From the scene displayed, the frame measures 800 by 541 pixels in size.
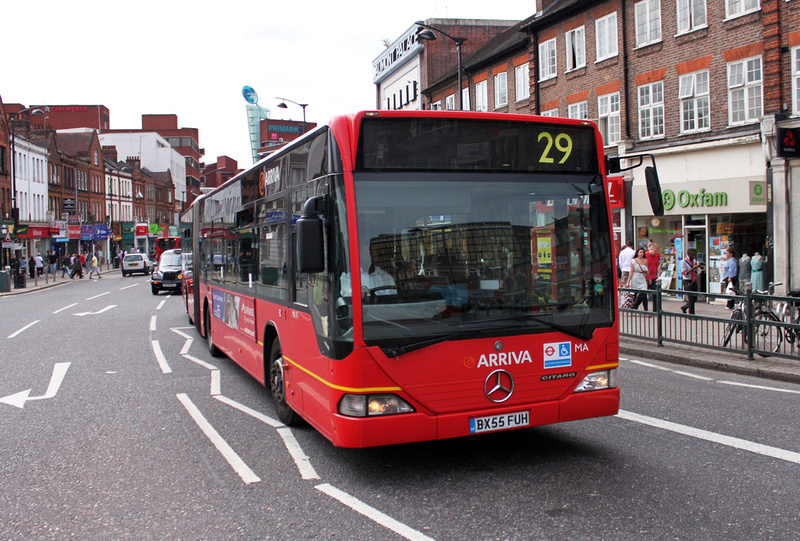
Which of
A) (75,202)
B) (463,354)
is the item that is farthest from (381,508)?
(75,202)

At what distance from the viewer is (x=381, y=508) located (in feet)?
16.1

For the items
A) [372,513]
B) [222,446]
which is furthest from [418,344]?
[222,446]

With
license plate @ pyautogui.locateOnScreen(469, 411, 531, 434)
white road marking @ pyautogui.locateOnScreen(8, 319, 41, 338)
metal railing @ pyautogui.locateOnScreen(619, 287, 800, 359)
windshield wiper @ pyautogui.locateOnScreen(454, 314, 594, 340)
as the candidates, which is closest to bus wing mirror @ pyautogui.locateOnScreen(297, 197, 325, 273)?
windshield wiper @ pyautogui.locateOnScreen(454, 314, 594, 340)

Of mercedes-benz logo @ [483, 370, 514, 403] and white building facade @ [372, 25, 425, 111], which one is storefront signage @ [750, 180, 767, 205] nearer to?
mercedes-benz logo @ [483, 370, 514, 403]

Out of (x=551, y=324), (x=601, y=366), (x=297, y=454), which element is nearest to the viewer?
(x=551, y=324)

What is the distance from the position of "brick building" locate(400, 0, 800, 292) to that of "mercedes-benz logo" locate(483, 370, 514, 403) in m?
16.0

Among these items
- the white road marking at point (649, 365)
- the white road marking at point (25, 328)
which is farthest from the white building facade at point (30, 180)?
the white road marking at point (649, 365)

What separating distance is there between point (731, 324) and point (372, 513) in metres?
8.22

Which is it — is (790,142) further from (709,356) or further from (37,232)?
(37,232)

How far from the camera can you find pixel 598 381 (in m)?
5.84

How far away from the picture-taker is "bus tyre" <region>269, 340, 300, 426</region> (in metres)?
7.12

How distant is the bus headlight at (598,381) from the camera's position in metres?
5.78

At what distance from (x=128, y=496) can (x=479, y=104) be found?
32.9m

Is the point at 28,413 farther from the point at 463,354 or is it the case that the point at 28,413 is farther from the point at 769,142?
the point at 769,142
